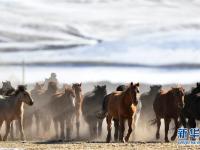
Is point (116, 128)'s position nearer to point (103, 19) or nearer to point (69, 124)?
point (69, 124)

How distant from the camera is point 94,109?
3322 cm

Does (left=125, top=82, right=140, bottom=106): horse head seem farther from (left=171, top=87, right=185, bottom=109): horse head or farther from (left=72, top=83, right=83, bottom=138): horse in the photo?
(left=72, top=83, right=83, bottom=138): horse

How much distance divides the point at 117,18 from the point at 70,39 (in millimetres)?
10394

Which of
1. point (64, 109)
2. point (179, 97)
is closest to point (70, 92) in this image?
point (64, 109)

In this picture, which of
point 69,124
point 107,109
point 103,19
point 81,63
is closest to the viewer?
point 107,109

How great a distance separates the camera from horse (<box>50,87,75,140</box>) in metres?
31.5

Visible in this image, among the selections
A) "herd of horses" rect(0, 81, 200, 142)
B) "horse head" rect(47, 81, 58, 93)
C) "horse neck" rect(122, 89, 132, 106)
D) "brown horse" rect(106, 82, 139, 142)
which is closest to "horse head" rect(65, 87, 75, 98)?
"herd of horses" rect(0, 81, 200, 142)

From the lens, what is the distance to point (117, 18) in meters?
57.2

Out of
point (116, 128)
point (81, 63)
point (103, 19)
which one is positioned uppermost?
point (103, 19)

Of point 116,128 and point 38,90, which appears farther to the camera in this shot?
point 38,90

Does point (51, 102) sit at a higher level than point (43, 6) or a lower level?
lower

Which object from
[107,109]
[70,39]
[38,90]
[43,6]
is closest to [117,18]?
[43,6]

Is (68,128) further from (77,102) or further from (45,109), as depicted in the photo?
(45,109)

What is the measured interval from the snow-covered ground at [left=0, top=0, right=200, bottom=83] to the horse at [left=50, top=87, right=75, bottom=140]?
20.9 ft
